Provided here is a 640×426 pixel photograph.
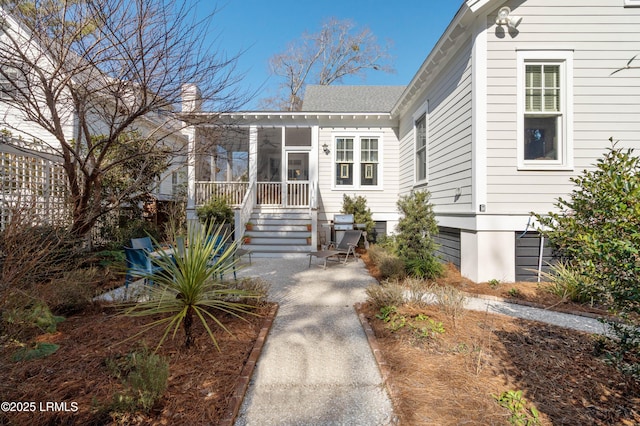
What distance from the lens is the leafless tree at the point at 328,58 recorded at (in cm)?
2233

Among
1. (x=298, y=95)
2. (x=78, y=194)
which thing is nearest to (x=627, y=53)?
(x=78, y=194)

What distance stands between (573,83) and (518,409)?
18.9ft

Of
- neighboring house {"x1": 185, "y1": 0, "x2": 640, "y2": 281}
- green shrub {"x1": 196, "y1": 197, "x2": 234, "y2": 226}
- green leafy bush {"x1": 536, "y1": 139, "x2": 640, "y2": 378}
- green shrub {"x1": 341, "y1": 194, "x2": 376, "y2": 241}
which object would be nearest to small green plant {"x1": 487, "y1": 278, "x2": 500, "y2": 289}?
neighboring house {"x1": 185, "y1": 0, "x2": 640, "y2": 281}

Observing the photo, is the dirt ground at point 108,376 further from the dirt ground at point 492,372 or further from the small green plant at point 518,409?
the small green plant at point 518,409

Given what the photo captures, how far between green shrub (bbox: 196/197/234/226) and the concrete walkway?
518 cm

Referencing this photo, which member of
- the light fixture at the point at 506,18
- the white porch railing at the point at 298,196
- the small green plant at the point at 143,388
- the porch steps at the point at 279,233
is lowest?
the small green plant at the point at 143,388

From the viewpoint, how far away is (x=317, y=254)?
6.59 meters

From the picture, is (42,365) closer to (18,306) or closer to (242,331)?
(18,306)

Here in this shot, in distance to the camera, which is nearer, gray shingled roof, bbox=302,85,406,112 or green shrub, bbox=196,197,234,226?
green shrub, bbox=196,197,234,226

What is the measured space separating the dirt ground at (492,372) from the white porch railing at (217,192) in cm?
730

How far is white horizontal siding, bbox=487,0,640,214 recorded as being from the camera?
206 inches

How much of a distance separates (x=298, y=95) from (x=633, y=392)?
23660 mm

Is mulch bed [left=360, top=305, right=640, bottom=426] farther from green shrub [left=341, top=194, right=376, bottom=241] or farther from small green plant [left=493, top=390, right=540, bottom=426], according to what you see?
green shrub [left=341, top=194, right=376, bottom=241]

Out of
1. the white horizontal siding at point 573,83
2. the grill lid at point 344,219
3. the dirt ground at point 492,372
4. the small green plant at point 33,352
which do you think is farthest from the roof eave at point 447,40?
the small green plant at point 33,352
